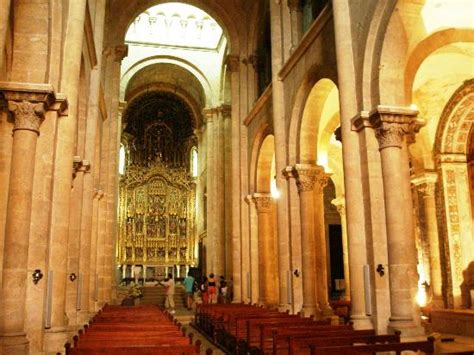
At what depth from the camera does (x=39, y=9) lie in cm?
956

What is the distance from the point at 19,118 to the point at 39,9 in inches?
87.6

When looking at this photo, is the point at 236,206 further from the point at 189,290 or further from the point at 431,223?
the point at 431,223

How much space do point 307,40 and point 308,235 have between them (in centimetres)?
572

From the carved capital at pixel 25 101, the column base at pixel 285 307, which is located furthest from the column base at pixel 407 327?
the carved capital at pixel 25 101

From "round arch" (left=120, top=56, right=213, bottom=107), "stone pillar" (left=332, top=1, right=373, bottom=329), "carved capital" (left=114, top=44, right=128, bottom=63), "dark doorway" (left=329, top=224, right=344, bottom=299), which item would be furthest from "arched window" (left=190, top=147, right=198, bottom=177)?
"stone pillar" (left=332, top=1, right=373, bottom=329)

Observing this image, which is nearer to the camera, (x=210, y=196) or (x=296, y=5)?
(x=296, y=5)

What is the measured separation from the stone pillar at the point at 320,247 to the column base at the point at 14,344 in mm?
9088

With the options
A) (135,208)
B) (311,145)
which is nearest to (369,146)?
(311,145)

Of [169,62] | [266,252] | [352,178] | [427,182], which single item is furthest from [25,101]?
[169,62]

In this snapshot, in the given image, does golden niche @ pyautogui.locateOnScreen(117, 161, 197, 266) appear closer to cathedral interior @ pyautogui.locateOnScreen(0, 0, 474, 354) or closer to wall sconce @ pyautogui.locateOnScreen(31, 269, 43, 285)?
cathedral interior @ pyautogui.locateOnScreen(0, 0, 474, 354)

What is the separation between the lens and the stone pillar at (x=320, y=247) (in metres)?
15.2

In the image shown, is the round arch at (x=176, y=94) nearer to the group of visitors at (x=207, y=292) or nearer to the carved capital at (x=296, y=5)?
the group of visitors at (x=207, y=292)

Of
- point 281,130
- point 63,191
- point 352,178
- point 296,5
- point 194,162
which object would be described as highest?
point 194,162

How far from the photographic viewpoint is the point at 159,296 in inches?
1161
